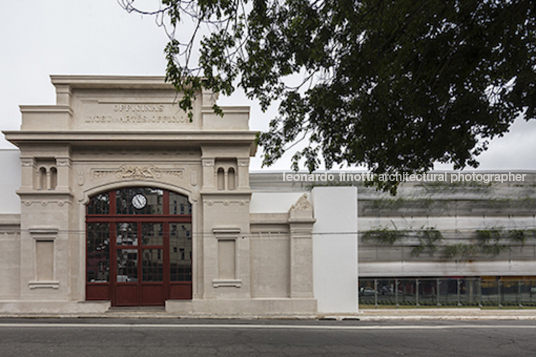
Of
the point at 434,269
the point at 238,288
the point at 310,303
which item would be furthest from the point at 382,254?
the point at 238,288

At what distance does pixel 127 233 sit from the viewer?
18.4m

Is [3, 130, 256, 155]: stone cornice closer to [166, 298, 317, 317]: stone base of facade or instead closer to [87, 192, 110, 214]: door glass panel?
[87, 192, 110, 214]: door glass panel

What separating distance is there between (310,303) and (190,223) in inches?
229

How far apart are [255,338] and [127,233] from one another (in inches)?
336

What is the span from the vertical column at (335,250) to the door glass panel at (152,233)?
6.30 metres

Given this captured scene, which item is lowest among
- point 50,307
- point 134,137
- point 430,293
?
point 430,293

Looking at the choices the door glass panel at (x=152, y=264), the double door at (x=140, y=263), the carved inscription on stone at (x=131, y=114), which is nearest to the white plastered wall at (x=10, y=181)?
the carved inscription on stone at (x=131, y=114)

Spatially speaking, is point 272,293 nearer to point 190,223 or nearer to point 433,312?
point 190,223

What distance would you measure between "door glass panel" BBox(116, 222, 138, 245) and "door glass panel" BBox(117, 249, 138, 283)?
1.18ft

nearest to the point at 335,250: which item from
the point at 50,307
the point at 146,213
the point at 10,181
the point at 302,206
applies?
the point at 302,206

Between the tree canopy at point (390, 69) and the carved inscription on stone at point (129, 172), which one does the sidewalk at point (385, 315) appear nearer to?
the carved inscription on stone at point (129, 172)

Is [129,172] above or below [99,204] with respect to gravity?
above

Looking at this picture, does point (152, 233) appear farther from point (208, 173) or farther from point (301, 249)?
point (301, 249)

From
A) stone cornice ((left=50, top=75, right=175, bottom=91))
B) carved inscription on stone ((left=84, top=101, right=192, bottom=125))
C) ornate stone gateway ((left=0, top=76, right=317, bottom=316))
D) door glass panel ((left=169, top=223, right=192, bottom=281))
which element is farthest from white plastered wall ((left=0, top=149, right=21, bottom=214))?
door glass panel ((left=169, top=223, right=192, bottom=281))
